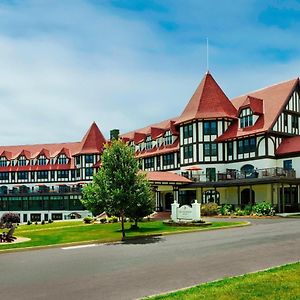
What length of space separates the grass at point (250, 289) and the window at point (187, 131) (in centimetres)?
4213

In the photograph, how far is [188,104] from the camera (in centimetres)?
5591

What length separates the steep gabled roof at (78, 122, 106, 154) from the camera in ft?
256

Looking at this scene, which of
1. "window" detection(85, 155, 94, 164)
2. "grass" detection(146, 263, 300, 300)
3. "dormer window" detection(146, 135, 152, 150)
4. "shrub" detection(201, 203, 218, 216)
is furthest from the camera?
"window" detection(85, 155, 94, 164)

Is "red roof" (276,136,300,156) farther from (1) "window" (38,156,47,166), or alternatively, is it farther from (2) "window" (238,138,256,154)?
(1) "window" (38,156,47,166)

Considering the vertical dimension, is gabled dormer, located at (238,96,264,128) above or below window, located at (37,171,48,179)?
above

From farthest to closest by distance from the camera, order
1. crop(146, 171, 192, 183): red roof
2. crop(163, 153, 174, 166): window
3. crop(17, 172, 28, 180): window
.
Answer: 1. crop(17, 172, 28, 180): window
2. crop(163, 153, 174, 166): window
3. crop(146, 171, 192, 183): red roof

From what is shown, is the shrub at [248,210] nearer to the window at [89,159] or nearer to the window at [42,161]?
the window at [89,159]

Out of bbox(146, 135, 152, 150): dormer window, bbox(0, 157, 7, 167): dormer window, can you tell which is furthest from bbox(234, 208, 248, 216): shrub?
bbox(0, 157, 7, 167): dormer window

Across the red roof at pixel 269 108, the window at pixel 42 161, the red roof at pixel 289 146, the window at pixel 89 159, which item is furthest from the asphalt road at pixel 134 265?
the window at pixel 42 161

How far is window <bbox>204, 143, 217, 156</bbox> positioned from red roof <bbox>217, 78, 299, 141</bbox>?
1179 millimetres

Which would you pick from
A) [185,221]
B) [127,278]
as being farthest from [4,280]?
[185,221]

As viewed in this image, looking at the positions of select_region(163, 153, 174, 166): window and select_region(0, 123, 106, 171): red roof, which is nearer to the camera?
select_region(163, 153, 174, 166): window

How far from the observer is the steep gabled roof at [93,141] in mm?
77963

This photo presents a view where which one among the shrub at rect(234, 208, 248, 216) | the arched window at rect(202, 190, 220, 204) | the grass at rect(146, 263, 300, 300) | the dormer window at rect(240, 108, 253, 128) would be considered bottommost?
the shrub at rect(234, 208, 248, 216)
